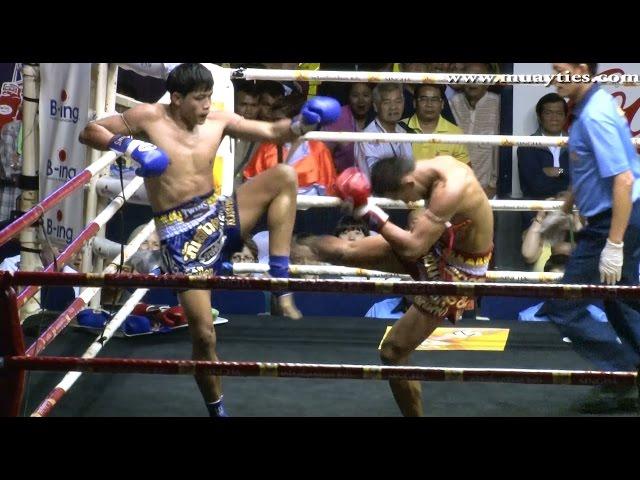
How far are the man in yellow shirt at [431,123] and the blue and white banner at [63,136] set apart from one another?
1.70 m

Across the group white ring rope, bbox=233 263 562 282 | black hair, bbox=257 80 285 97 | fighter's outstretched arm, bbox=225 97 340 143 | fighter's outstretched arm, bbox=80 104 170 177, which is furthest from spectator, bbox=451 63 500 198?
fighter's outstretched arm, bbox=80 104 170 177

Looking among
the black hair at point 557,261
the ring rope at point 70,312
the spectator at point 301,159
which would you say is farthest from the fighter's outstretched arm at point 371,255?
the black hair at point 557,261

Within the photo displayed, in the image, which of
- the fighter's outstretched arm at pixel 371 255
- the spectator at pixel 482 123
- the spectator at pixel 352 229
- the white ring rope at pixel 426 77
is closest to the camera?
the fighter's outstretched arm at pixel 371 255

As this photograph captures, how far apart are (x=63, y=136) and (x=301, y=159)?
1.22 meters

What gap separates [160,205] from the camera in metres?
3.71

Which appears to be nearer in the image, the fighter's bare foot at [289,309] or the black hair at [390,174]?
the black hair at [390,174]

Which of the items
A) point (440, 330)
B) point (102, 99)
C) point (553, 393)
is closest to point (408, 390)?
point (553, 393)

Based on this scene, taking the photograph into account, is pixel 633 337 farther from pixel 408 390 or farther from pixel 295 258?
pixel 295 258

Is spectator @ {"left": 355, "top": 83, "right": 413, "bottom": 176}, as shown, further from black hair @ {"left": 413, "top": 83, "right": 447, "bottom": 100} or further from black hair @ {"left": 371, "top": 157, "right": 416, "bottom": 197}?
black hair @ {"left": 371, "top": 157, "right": 416, "bottom": 197}

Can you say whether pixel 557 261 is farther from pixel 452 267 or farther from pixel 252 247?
pixel 452 267

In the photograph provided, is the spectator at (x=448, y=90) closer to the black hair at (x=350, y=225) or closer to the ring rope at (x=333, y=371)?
the black hair at (x=350, y=225)

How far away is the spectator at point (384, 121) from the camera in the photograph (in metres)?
5.38

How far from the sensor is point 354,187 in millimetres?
3307

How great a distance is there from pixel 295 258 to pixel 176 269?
163 centimetres
